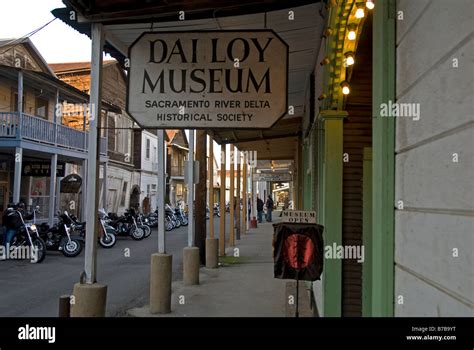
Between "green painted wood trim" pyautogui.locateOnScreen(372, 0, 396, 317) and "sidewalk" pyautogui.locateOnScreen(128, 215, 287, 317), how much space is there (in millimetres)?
4839

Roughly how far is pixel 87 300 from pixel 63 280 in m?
6.74

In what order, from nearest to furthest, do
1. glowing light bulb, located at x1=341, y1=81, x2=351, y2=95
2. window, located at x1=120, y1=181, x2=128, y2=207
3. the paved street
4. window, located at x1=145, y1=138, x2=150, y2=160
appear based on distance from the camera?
glowing light bulb, located at x1=341, y1=81, x2=351, y2=95 < the paved street < window, located at x1=120, y1=181, x2=128, y2=207 < window, located at x1=145, y1=138, x2=150, y2=160

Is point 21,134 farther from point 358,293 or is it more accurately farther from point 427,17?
point 427,17

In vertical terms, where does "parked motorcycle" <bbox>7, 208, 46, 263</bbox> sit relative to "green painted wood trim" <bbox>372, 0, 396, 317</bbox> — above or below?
below

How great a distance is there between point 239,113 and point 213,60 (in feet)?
1.60

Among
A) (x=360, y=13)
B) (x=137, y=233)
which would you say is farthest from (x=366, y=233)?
(x=137, y=233)

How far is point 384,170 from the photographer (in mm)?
2732

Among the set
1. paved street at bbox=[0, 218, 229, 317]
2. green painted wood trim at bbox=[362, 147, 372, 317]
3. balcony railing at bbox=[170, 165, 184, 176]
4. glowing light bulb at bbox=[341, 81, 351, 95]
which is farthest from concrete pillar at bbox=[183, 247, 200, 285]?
balcony railing at bbox=[170, 165, 184, 176]

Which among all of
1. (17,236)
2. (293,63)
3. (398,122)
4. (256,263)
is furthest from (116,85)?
(398,122)

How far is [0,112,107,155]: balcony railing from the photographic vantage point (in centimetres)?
1816

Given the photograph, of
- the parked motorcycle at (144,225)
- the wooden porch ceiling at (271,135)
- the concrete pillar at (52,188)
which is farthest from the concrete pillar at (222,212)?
the concrete pillar at (52,188)

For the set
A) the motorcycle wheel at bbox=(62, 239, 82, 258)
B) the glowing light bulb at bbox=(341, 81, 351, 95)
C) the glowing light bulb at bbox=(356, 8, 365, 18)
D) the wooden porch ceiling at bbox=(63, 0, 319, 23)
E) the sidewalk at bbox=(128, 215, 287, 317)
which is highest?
the wooden porch ceiling at bbox=(63, 0, 319, 23)

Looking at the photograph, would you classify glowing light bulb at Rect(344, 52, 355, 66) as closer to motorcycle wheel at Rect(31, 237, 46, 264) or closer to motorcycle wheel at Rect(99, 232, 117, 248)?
motorcycle wheel at Rect(31, 237, 46, 264)

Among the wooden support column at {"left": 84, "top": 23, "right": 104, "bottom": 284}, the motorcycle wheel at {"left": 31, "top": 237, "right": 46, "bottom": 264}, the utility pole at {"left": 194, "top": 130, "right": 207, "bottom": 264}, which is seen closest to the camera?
the wooden support column at {"left": 84, "top": 23, "right": 104, "bottom": 284}
